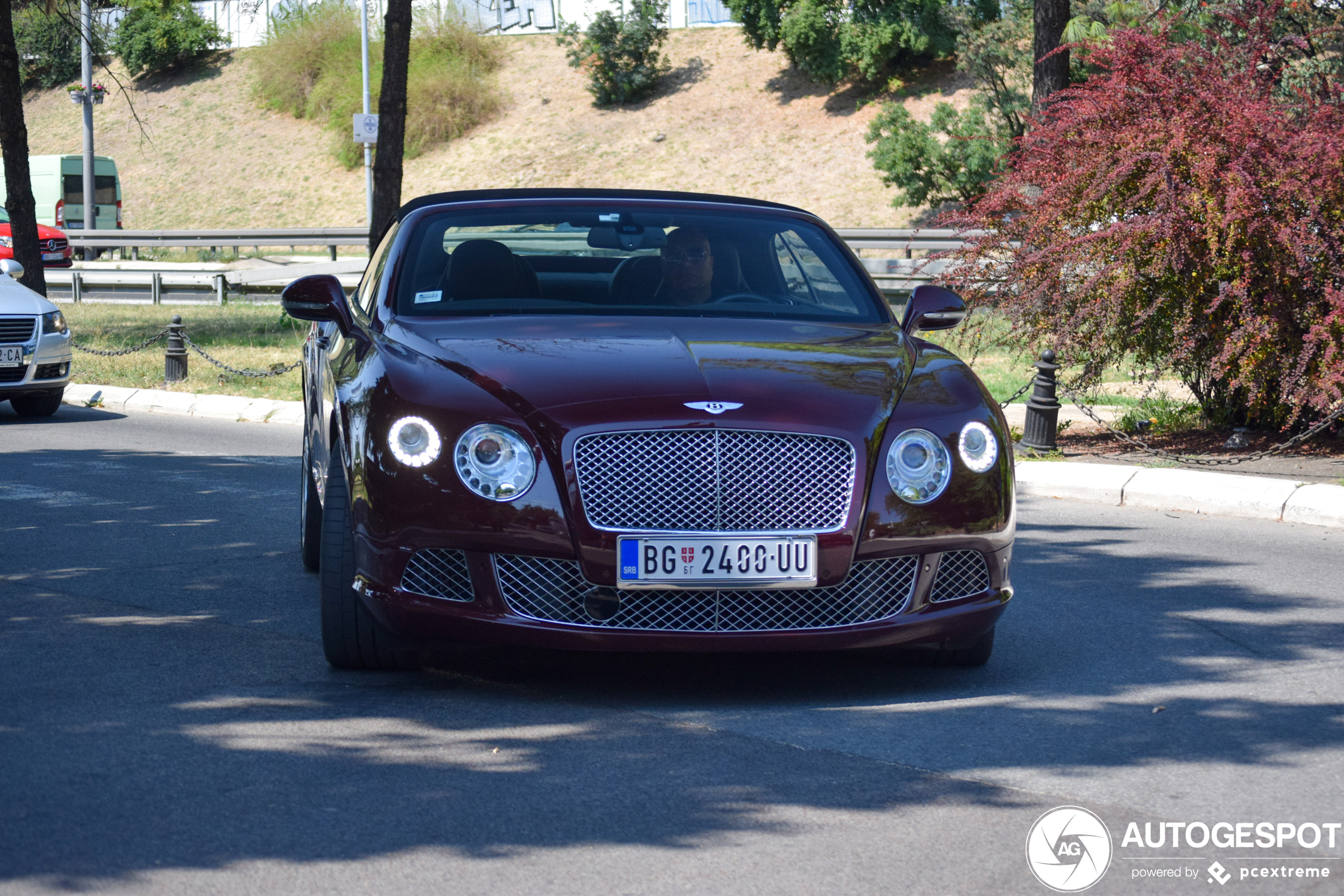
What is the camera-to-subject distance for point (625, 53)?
5366 cm

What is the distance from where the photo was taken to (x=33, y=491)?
912cm

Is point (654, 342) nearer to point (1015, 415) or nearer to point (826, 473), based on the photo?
point (826, 473)

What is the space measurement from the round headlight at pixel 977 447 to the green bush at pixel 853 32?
43071 millimetres

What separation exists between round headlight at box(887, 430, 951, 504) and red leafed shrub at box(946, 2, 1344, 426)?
5906 mm

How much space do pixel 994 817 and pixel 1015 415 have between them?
9.20 m

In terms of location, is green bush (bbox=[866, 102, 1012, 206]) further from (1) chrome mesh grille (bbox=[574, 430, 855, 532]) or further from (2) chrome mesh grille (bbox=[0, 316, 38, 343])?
(1) chrome mesh grille (bbox=[574, 430, 855, 532])

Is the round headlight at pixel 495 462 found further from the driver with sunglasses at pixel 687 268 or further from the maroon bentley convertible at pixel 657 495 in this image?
the driver with sunglasses at pixel 687 268

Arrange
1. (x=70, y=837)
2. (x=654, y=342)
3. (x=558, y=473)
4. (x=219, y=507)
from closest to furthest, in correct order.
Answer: (x=70, y=837)
(x=558, y=473)
(x=654, y=342)
(x=219, y=507)

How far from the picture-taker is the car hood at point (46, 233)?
97.7 ft

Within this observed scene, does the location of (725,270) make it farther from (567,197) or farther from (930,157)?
(930,157)

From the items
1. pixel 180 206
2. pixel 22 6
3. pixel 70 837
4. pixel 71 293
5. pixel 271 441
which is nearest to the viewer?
pixel 70 837

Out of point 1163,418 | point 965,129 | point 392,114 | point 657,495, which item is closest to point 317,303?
point 657,495

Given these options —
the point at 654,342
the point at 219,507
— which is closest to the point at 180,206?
the point at 219,507

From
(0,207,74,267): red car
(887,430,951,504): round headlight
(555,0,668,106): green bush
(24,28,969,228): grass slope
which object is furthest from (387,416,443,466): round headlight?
(555,0,668,106): green bush
